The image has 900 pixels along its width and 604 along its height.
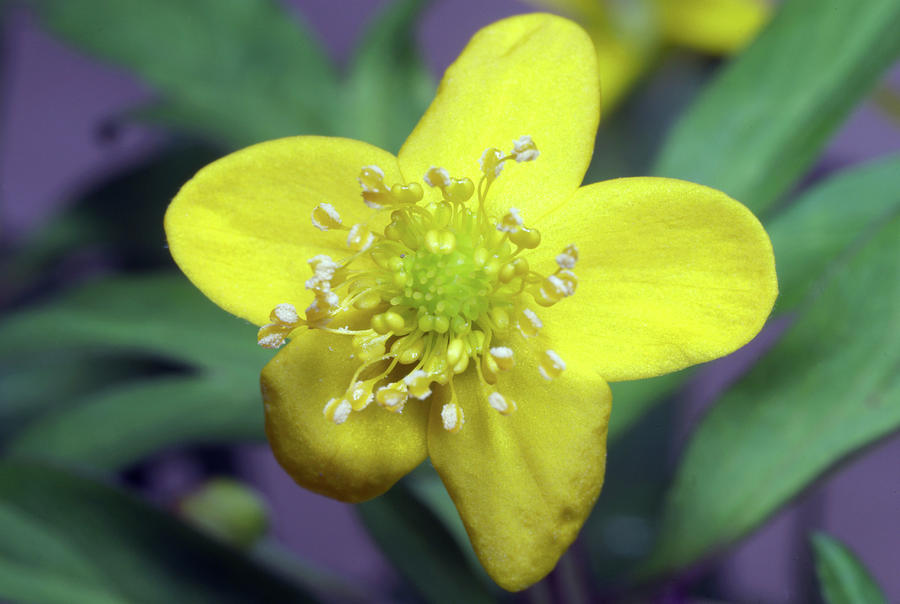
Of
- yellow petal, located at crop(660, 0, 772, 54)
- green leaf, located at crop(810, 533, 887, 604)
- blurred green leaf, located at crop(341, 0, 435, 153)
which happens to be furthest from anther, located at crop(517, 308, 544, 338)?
yellow petal, located at crop(660, 0, 772, 54)

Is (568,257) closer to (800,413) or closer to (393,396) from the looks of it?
(393,396)

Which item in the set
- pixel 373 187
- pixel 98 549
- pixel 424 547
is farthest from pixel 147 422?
pixel 373 187

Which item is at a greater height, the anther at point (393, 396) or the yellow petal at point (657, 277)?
the yellow petal at point (657, 277)

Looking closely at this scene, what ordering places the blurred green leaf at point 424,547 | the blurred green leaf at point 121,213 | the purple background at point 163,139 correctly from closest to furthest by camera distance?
the blurred green leaf at point 424,547 < the blurred green leaf at point 121,213 < the purple background at point 163,139

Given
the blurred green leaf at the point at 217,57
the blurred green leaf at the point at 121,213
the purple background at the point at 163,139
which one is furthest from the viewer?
the purple background at the point at 163,139

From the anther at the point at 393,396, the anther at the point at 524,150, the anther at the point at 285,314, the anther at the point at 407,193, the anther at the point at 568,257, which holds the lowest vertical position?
the anther at the point at 393,396

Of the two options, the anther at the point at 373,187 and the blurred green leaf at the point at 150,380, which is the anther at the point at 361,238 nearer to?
the anther at the point at 373,187

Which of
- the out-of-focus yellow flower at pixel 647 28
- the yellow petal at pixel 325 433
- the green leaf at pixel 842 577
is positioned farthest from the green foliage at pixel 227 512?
the out-of-focus yellow flower at pixel 647 28

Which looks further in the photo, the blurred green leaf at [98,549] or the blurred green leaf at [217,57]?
the blurred green leaf at [217,57]
